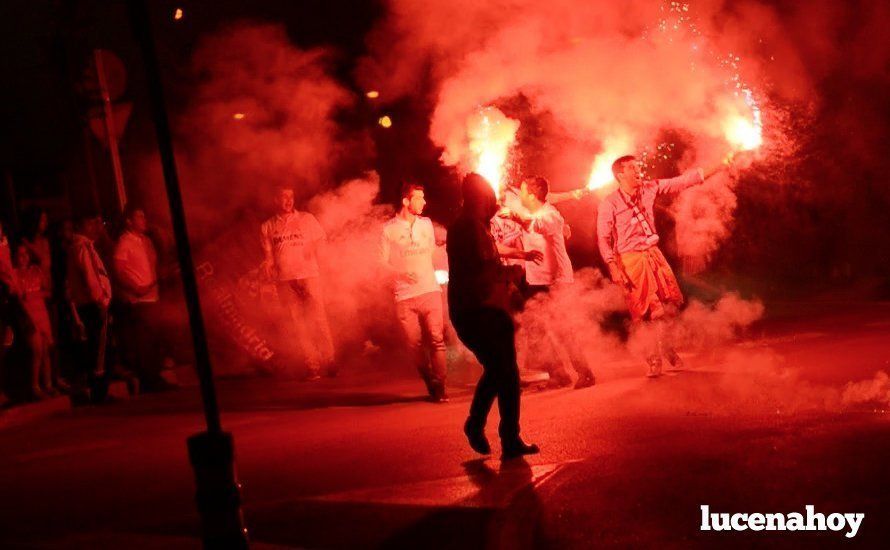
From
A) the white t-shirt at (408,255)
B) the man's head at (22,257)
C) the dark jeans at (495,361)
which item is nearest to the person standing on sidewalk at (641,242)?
the white t-shirt at (408,255)

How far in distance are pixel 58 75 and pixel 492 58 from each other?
22.1 ft

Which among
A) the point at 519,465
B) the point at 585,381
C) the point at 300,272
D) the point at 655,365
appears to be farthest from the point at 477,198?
the point at 300,272

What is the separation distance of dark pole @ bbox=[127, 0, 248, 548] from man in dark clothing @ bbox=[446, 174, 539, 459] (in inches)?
91.5

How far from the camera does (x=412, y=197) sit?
32.8 ft

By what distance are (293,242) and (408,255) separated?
8.49 feet

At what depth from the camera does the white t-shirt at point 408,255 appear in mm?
9906

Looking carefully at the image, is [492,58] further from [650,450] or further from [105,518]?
[105,518]

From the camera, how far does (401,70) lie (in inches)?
499

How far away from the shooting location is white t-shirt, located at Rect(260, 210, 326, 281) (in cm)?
1210

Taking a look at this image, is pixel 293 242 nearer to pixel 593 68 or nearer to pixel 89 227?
pixel 89 227

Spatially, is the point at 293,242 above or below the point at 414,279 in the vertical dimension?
above

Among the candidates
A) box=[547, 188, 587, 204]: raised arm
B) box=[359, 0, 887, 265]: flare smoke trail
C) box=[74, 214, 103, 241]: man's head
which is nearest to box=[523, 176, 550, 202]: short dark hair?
box=[547, 188, 587, 204]: raised arm

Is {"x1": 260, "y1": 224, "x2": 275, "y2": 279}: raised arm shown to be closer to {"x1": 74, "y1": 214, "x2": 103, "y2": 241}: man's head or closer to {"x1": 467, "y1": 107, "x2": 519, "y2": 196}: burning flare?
{"x1": 74, "y1": 214, "x2": 103, "y2": 241}: man's head

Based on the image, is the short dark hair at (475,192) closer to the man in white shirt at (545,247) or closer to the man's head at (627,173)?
the man in white shirt at (545,247)
